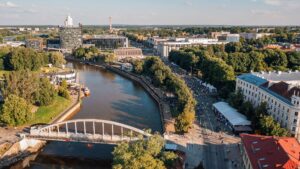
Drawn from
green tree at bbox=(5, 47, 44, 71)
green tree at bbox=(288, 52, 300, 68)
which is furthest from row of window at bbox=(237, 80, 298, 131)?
green tree at bbox=(5, 47, 44, 71)

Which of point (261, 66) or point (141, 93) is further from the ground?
point (261, 66)

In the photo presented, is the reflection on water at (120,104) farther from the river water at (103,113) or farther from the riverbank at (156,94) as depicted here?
the riverbank at (156,94)

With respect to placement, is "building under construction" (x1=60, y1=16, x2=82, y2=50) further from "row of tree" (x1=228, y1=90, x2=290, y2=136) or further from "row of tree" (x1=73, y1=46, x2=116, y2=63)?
"row of tree" (x1=228, y1=90, x2=290, y2=136)

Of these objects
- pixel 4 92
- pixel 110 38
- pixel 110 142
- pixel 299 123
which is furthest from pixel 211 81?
pixel 110 38

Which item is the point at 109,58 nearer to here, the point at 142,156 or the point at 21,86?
the point at 21,86

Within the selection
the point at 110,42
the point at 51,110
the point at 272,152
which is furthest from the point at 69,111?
the point at 110,42

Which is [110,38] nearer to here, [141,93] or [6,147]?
[141,93]
